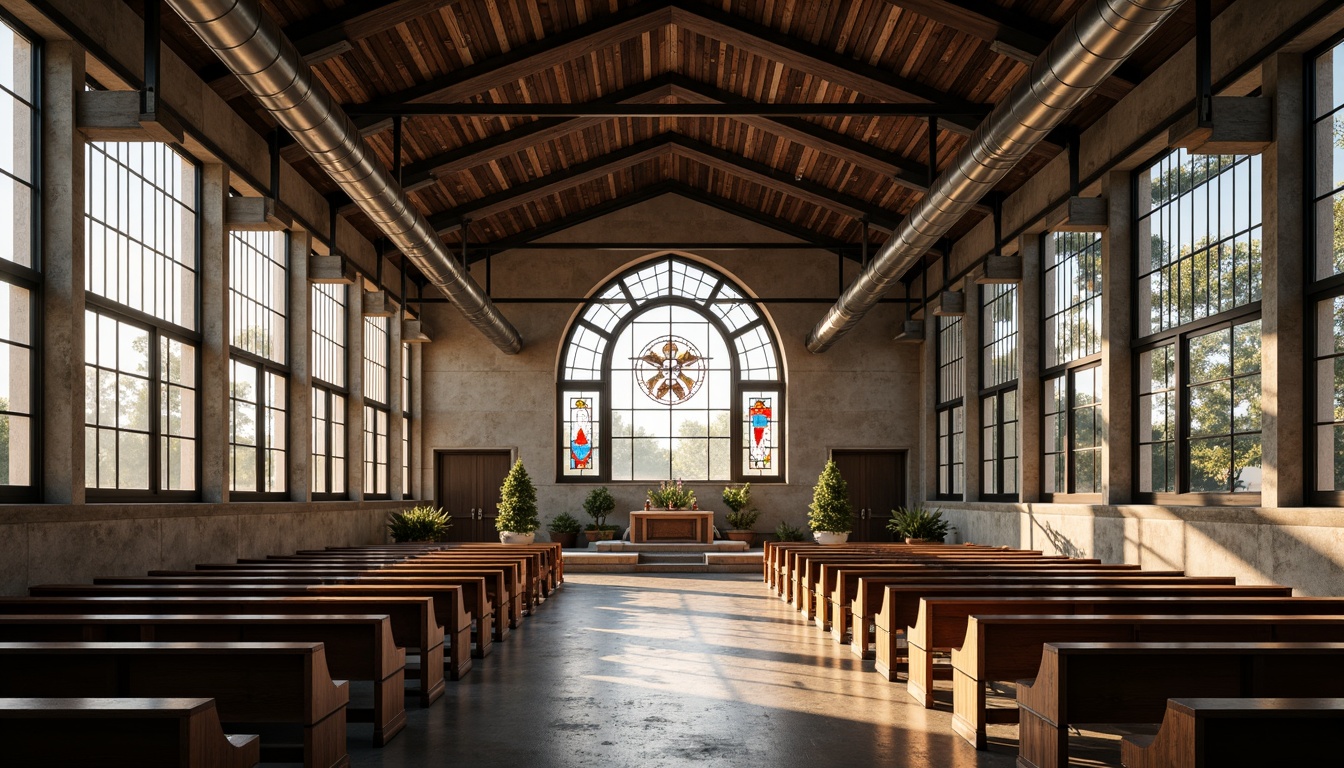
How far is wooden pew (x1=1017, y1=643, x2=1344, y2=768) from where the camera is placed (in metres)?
4.50

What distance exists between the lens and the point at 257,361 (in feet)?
45.0

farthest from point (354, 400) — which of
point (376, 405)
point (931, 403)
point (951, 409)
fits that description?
point (931, 403)

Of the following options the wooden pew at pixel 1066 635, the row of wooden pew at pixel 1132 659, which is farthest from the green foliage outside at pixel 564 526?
the wooden pew at pixel 1066 635

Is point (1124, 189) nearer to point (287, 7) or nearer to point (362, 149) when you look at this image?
point (362, 149)

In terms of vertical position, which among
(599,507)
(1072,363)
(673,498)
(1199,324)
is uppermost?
(1199,324)

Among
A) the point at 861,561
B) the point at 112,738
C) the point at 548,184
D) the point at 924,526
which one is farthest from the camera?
the point at 548,184

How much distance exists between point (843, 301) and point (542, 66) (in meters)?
6.47

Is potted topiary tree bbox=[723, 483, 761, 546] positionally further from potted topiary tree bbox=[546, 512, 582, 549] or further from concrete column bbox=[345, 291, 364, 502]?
concrete column bbox=[345, 291, 364, 502]

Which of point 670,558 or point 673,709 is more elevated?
point 673,709

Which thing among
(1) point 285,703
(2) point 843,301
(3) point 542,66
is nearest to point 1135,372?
(2) point 843,301

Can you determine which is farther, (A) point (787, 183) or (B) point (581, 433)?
(B) point (581, 433)

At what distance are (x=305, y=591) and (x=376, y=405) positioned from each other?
499 inches

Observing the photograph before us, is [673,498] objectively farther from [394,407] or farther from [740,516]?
[394,407]

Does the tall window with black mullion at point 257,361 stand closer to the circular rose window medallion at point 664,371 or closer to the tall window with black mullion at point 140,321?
the tall window with black mullion at point 140,321
